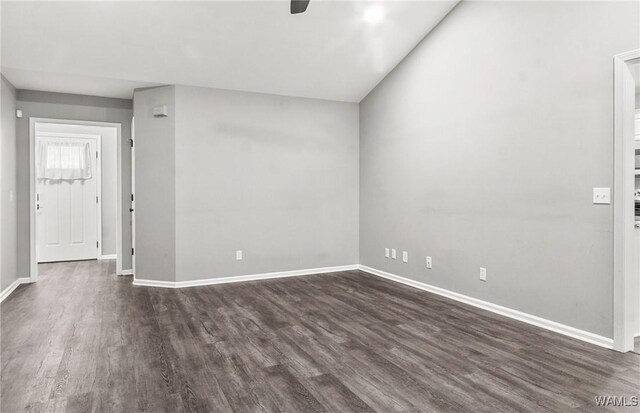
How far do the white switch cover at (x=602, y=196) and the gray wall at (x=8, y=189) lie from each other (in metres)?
5.74

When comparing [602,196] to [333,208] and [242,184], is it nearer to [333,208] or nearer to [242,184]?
[333,208]

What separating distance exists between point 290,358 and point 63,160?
21.1ft

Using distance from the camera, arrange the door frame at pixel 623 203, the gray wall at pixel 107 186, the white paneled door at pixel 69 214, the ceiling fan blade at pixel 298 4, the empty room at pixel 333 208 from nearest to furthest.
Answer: the empty room at pixel 333 208, the door frame at pixel 623 203, the ceiling fan blade at pixel 298 4, the white paneled door at pixel 69 214, the gray wall at pixel 107 186

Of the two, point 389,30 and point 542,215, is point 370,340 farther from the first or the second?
point 389,30

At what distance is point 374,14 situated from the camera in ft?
13.9

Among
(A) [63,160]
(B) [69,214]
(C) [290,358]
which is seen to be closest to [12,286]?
(B) [69,214]

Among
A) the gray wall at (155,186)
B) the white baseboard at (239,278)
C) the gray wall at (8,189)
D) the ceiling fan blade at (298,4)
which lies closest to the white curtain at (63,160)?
the gray wall at (8,189)

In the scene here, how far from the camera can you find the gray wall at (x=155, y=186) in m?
4.87

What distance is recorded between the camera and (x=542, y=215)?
3355mm

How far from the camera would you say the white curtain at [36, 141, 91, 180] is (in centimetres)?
687

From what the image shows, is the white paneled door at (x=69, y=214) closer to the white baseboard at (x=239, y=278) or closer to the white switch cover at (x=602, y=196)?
the white baseboard at (x=239, y=278)

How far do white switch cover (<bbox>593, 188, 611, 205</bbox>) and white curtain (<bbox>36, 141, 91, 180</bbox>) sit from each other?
25.0 feet

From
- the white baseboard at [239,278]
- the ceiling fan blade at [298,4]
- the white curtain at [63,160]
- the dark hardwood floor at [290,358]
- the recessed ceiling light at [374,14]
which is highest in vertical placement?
the recessed ceiling light at [374,14]

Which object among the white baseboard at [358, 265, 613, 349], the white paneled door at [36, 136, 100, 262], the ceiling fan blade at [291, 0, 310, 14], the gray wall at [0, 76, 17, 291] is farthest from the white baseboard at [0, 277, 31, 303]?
the white baseboard at [358, 265, 613, 349]
